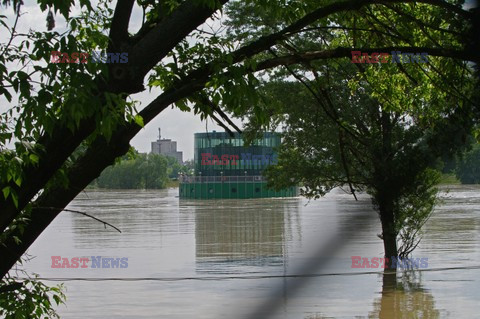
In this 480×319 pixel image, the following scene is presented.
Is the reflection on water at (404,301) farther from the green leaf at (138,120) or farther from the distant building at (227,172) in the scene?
the distant building at (227,172)

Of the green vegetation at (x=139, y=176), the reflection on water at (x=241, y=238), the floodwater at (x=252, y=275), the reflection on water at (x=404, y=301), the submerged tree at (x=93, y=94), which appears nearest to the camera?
the submerged tree at (x=93, y=94)

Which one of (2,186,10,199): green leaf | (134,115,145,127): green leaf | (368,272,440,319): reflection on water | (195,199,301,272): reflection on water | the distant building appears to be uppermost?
the distant building

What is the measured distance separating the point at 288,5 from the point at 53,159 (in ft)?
9.98

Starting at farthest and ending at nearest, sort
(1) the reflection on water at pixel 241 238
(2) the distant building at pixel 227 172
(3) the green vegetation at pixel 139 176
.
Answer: (3) the green vegetation at pixel 139 176 → (2) the distant building at pixel 227 172 → (1) the reflection on water at pixel 241 238

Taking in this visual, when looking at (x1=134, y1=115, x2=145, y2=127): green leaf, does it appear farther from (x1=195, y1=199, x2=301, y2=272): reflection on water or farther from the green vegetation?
the green vegetation

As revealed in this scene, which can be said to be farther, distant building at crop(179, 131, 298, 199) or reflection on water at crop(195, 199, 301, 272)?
distant building at crop(179, 131, 298, 199)

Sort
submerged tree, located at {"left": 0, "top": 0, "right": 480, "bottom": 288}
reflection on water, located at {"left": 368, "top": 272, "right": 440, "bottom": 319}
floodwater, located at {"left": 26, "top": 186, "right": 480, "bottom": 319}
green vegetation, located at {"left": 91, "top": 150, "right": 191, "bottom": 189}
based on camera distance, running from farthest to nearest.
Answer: green vegetation, located at {"left": 91, "top": 150, "right": 191, "bottom": 189} → floodwater, located at {"left": 26, "top": 186, "right": 480, "bottom": 319} → reflection on water, located at {"left": 368, "top": 272, "right": 440, "bottom": 319} → submerged tree, located at {"left": 0, "top": 0, "right": 480, "bottom": 288}

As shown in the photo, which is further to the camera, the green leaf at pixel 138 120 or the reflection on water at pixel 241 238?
the reflection on water at pixel 241 238

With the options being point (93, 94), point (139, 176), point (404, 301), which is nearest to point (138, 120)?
point (93, 94)

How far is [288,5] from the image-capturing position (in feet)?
22.0

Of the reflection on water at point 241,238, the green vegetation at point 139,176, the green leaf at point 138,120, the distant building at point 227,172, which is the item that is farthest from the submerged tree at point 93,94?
the green vegetation at point 139,176

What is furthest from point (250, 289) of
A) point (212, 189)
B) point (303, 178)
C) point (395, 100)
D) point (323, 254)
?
point (212, 189)

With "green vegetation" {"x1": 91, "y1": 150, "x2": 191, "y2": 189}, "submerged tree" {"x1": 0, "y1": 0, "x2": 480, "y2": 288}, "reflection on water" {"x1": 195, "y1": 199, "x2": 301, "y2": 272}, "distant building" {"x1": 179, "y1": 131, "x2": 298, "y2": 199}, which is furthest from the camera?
"green vegetation" {"x1": 91, "y1": 150, "x2": 191, "y2": 189}

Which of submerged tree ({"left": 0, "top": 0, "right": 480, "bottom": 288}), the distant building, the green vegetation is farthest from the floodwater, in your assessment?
the green vegetation
